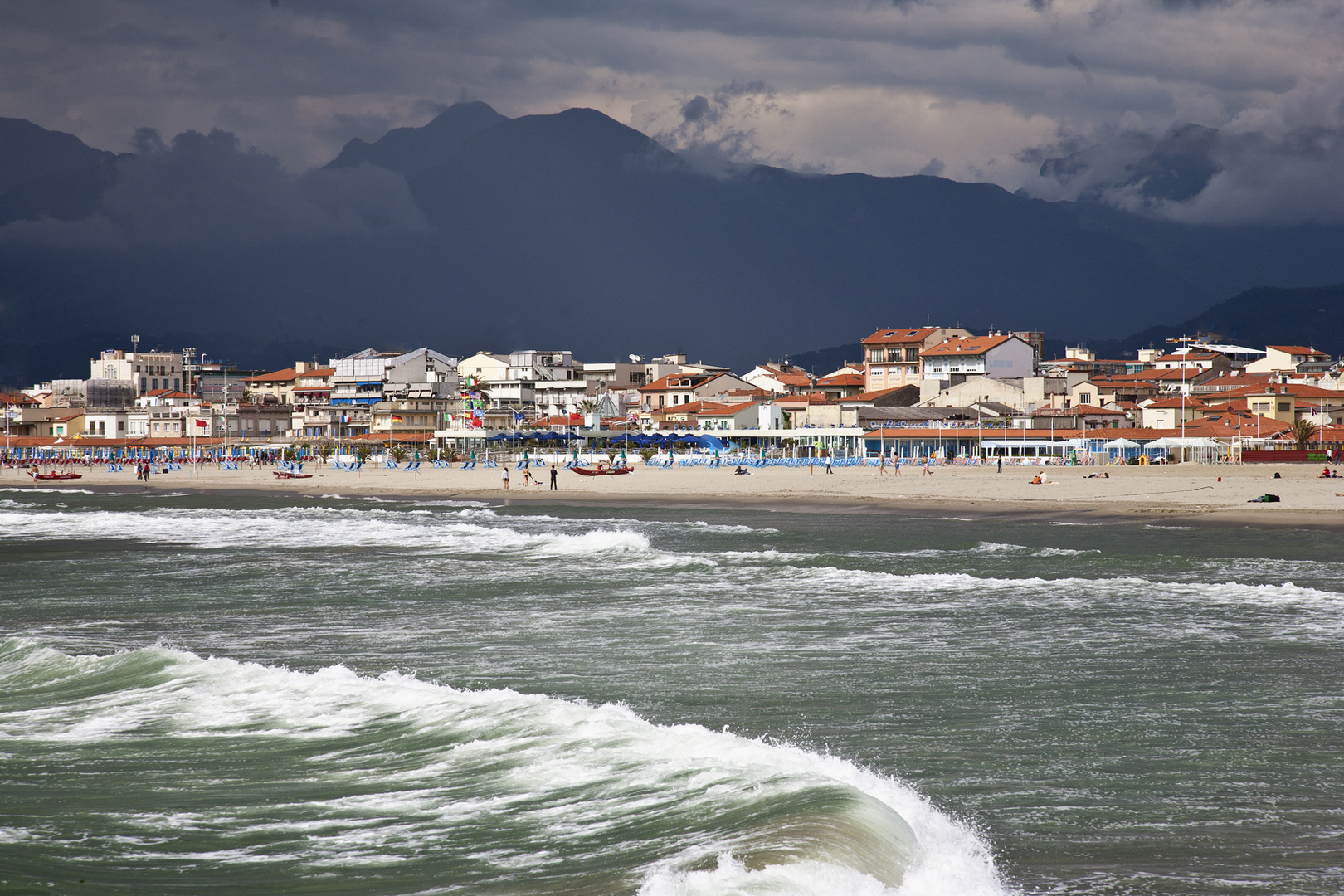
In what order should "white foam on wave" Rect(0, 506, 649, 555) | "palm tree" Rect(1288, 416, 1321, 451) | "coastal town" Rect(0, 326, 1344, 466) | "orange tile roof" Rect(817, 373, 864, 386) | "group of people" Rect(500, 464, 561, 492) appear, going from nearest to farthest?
"white foam on wave" Rect(0, 506, 649, 555)
"group of people" Rect(500, 464, 561, 492)
"palm tree" Rect(1288, 416, 1321, 451)
"coastal town" Rect(0, 326, 1344, 466)
"orange tile roof" Rect(817, 373, 864, 386)

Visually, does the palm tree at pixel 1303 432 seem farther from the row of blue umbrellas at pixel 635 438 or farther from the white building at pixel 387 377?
the white building at pixel 387 377

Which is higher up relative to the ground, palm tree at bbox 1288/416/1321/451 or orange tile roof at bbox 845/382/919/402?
orange tile roof at bbox 845/382/919/402

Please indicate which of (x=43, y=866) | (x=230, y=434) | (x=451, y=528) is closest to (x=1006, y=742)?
(x=43, y=866)

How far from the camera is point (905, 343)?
90188 mm

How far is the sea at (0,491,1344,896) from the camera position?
691 centimetres

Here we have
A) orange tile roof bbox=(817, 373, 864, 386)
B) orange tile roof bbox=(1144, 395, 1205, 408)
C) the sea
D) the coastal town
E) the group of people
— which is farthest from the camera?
orange tile roof bbox=(817, 373, 864, 386)

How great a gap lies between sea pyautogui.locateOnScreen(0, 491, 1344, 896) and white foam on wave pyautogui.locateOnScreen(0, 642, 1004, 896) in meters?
0.04

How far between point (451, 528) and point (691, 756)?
23.9 m

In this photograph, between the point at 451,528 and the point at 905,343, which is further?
the point at 905,343

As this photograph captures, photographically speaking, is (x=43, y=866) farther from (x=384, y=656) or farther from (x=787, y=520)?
(x=787, y=520)

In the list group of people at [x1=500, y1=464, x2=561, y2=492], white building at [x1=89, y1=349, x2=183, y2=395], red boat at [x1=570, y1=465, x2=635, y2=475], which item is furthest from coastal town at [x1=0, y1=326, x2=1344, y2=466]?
group of people at [x1=500, y1=464, x2=561, y2=492]

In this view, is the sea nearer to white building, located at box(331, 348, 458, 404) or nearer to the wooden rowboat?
the wooden rowboat

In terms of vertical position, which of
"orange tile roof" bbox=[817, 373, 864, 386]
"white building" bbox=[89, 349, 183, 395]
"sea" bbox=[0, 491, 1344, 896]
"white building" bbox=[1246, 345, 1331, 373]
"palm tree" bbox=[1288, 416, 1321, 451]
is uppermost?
"white building" bbox=[89, 349, 183, 395]

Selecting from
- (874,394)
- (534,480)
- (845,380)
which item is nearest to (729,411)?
(874,394)
